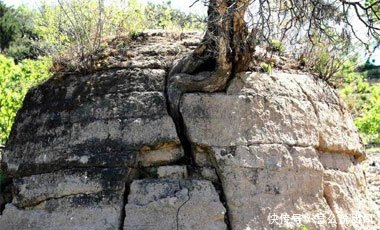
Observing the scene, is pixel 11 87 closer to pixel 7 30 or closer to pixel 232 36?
pixel 232 36

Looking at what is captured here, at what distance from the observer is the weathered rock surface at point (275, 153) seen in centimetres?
573

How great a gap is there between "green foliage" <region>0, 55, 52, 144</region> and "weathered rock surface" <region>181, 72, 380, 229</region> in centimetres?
644

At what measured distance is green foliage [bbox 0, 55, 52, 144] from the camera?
12242 millimetres

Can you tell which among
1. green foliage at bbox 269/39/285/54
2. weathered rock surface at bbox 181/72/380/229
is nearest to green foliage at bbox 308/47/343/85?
green foliage at bbox 269/39/285/54

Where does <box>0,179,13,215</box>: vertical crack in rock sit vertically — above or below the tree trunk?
below

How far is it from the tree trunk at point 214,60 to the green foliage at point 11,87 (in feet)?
20.0

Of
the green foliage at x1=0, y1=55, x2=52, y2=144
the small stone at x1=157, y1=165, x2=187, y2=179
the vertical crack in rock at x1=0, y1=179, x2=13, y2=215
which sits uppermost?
the small stone at x1=157, y1=165, x2=187, y2=179

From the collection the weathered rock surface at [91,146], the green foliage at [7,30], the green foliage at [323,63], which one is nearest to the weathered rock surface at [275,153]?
the weathered rock surface at [91,146]

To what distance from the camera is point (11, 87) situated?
13.0 metres

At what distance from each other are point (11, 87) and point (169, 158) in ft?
26.1

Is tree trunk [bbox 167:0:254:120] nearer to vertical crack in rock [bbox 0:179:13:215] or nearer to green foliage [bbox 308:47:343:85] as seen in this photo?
green foliage [bbox 308:47:343:85]

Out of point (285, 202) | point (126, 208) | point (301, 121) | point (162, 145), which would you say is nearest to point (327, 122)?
point (301, 121)

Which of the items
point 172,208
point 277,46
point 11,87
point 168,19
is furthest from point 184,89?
point 11,87

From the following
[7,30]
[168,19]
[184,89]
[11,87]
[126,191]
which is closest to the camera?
[126,191]
